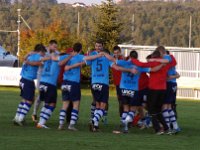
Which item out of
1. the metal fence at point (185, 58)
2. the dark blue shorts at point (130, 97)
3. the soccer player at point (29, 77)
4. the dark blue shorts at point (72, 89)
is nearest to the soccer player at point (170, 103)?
the dark blue shorts at point (130, 97)

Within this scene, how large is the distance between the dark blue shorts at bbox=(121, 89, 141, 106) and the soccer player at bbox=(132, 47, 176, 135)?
0.36 meters

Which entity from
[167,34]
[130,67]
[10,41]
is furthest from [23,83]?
[167,34]

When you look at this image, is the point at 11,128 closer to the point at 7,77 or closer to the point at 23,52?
the point at 7,77

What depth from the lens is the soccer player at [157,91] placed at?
18.4 metres

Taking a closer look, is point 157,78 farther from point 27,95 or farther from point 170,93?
point 27,95

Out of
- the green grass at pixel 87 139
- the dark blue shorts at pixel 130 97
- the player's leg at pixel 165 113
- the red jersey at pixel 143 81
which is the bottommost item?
the green grass at pixel 87 139

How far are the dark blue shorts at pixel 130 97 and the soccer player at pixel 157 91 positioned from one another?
359 mm

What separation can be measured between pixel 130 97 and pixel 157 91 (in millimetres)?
826

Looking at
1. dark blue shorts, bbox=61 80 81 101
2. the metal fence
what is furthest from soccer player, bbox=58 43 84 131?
the metal fence

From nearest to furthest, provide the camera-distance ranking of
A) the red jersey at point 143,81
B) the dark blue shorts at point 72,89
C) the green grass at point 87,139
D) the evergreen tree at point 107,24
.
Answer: the green grass at point 87,139
the dark blue shorts at point 72,89
the red jersey at point 143,81
the evergreen tree at point 107,24

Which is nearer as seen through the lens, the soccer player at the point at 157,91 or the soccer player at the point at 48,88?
the soccer player at the point at 157,91

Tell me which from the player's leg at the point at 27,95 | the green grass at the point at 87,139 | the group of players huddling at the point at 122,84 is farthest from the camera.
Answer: the player's leg at the point at 27,95

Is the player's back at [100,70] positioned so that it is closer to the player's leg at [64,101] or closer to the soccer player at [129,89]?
the soccer player at [129,89]

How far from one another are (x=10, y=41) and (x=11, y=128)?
107400mm
